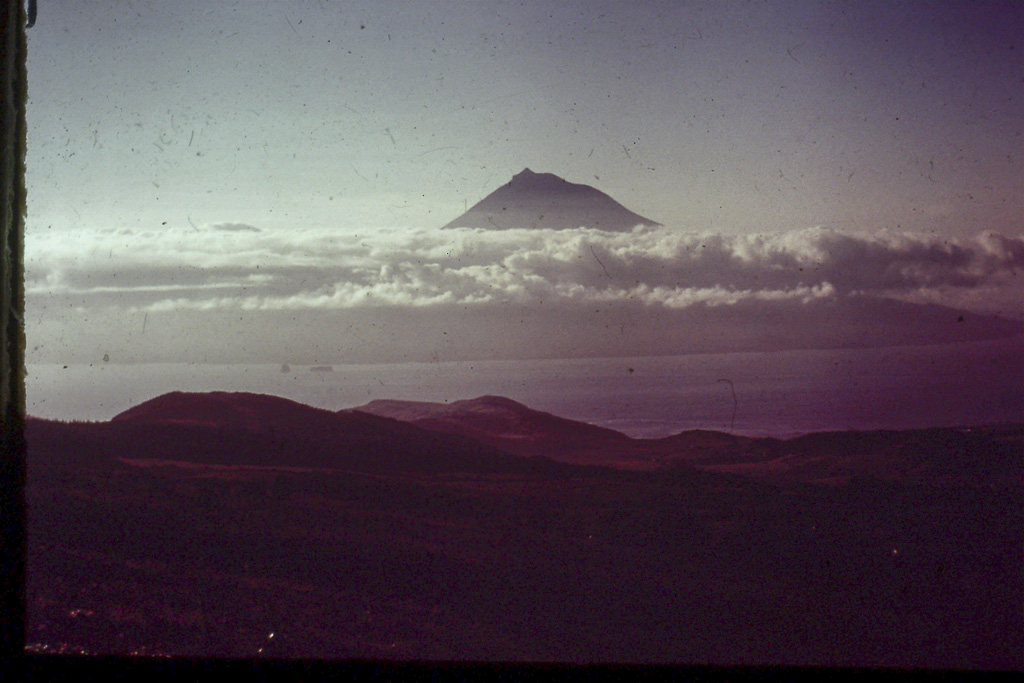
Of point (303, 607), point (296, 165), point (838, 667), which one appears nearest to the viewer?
point (838, 667)

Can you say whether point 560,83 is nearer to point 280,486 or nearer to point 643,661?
point 280,486

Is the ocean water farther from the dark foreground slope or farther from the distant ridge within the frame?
the distant ridge

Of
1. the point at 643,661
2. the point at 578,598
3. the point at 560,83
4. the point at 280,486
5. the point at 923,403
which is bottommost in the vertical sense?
the point at 643,661

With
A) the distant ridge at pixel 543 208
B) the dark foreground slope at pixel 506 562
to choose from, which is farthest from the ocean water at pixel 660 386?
the distant ridge at pixel 543 208

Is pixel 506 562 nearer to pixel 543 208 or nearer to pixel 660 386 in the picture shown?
pixel 660 386

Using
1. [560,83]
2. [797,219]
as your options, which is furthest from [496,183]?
[797,219]

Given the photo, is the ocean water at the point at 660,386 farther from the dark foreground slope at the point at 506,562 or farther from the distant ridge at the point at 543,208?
the distant ridge at the point at 543,208

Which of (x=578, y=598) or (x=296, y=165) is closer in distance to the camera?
(x=578, y=598)
